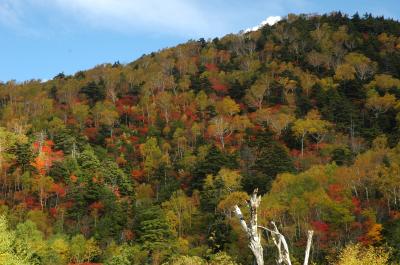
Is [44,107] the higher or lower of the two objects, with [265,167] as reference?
higher

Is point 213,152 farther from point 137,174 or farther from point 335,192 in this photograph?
point 335,192

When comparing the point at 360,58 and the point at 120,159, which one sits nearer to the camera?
the point at 120,159

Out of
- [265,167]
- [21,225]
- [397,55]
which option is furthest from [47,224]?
[397,55]

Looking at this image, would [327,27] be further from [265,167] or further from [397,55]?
[265,167]

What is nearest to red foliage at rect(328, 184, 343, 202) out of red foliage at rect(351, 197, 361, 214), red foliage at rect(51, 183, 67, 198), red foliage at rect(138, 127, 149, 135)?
red foliage at rect(351, 197, 361, 214)

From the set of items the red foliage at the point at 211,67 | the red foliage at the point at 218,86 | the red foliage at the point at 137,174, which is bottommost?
the red foliage at the point at 137,174

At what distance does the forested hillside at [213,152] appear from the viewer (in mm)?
59844

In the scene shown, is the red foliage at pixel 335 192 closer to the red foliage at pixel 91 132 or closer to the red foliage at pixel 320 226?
the red foliage at pixel 320 226

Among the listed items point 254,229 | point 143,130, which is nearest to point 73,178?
point 143,130

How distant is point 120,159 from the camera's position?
96125 millimetres

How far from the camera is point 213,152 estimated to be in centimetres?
8362

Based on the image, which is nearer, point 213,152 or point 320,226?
point 320,226

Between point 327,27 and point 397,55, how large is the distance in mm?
27248

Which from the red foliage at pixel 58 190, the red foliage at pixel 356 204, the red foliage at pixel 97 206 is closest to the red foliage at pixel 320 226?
the red foliage at pixel 356 204
